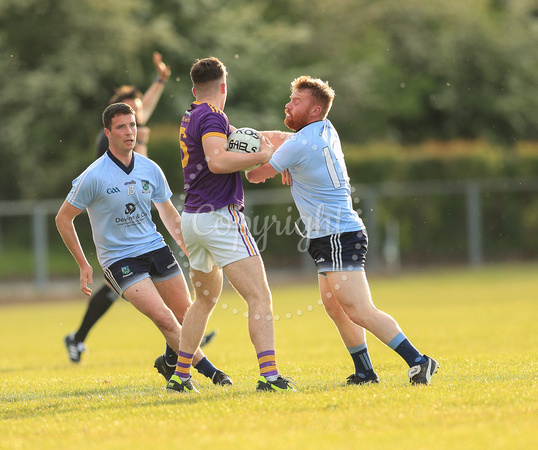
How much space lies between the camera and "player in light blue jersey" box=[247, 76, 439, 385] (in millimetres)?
6117

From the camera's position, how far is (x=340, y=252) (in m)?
6.16

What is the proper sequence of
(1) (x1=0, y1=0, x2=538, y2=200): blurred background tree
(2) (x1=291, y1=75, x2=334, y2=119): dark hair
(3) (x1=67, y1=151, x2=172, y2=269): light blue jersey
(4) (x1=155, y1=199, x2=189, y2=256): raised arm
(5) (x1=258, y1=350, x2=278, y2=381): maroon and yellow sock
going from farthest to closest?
1. (1) (x1=0, y1=0, x2=538, y2=200): blurred background tree
2. (4) (x1=155, y1=199, x2=189, y2=256): raised arm
3. (3) (x1=67, y1=151, x2=172, y2=269): light blue jersey
4. (2) (x1=291, y1=75, x2=334, y2=119): dark hair
5. (5) (x1=258, y1=350, x2=278, y2=381): maroon and yellow sock

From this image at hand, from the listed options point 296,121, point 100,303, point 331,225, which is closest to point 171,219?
point 296,121

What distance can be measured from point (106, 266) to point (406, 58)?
1269 inches

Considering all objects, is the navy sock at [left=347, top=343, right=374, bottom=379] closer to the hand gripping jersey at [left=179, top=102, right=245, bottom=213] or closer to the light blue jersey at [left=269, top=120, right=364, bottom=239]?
the light blue jersey at [left=269, top=120, right=364, bottom=239]

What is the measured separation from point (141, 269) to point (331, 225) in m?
1.61

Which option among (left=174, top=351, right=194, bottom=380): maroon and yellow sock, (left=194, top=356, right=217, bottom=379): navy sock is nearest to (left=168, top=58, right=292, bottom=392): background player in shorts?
(left=174, top=351, right=194, bottom=380): maroon and yellow sock

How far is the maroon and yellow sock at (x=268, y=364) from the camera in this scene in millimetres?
6051

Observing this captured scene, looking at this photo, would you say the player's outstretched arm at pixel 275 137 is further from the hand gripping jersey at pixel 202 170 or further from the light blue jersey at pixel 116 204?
the light blue jersey at pixel 116 204

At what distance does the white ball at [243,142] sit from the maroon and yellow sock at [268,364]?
1363 mm

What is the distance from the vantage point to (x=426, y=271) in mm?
25125

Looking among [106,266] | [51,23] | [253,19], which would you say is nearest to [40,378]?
[106,266]

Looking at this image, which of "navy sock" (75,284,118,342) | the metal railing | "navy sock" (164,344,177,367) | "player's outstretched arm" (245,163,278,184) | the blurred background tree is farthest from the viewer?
the blurred background tree

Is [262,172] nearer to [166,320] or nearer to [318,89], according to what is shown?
[318,89]
